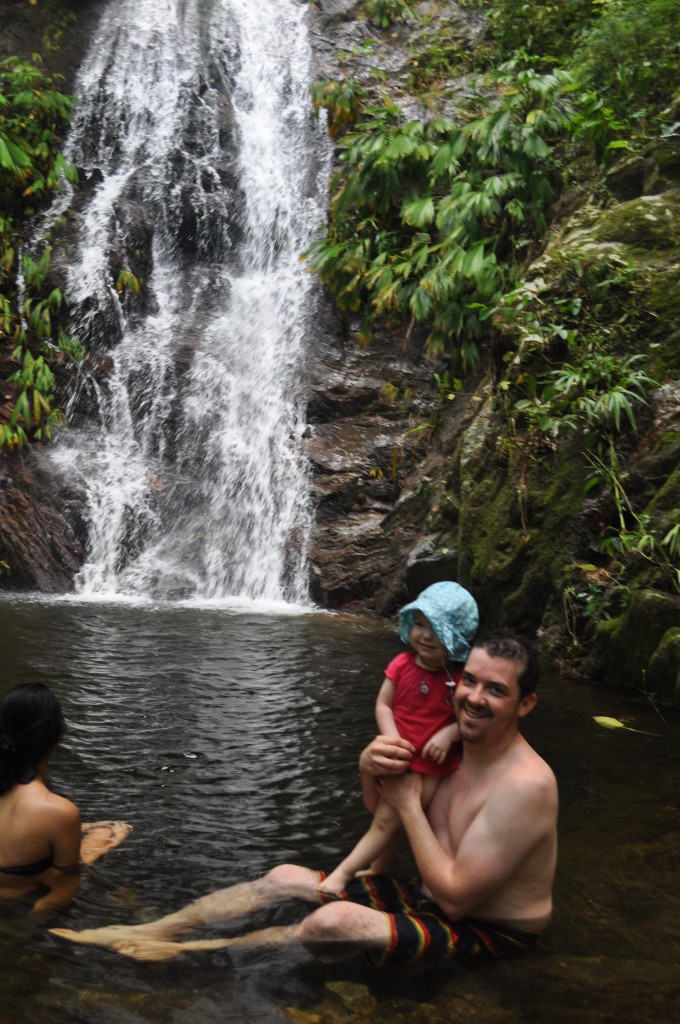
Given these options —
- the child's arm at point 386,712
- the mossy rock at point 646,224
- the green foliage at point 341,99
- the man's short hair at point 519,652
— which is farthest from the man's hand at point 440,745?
the green foliage at point 341,99

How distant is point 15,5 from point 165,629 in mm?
14155

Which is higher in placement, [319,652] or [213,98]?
[213,98]

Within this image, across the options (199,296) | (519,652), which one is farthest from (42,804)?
(199,296)

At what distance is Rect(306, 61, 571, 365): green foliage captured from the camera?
373 inches

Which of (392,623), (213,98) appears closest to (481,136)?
(392,623)

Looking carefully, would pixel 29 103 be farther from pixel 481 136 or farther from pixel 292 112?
pixel 481 136

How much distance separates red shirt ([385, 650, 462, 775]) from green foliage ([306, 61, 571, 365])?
601cm

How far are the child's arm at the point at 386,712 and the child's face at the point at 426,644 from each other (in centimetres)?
16

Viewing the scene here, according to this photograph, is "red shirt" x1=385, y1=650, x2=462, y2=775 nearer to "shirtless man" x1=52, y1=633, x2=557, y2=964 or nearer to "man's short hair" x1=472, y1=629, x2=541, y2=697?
"shirtless man" x1=52, y1=633, x2=557, y2=964

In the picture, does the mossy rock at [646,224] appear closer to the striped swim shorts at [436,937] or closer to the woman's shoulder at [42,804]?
the striped swim shorts at [436,937]

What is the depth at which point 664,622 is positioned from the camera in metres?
5.64

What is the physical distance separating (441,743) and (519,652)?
1.41ft

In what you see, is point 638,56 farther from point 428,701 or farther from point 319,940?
point 319,940

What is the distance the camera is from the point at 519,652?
2736mm
